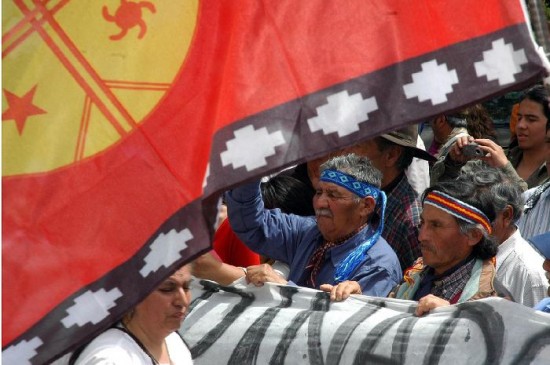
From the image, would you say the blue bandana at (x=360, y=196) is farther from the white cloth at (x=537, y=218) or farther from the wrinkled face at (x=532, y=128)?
the wrinkled face at (x=532, y=128)

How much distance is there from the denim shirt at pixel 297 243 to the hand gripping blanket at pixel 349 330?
1.23 feet

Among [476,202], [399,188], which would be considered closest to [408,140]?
[399,188]

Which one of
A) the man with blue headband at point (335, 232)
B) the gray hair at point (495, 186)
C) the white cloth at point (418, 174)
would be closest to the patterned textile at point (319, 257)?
the man with blue headband at point (335, 232)

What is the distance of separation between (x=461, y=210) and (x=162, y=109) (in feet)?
7.40

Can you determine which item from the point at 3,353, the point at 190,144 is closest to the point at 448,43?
the point at 190,144

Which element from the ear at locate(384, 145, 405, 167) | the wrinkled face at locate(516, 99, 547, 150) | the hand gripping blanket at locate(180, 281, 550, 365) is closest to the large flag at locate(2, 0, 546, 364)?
the hand gripping blanket at locate(180, 281, 550, 365)

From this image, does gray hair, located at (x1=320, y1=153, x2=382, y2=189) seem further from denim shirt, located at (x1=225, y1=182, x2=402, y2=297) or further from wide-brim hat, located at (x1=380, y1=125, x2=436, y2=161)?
wide-brim hat, located at (x1=380, y1=125, x2=436, y2=161)

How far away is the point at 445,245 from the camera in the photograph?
4.81m

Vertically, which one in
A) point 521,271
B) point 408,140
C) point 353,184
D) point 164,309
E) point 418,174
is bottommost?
point 521,271

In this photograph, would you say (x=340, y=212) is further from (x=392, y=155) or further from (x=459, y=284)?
(x=392, y=155)

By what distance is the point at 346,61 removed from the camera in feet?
9.41

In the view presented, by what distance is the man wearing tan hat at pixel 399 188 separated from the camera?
5895mm

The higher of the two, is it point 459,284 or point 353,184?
point 353,184

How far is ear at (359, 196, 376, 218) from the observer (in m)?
5.35
